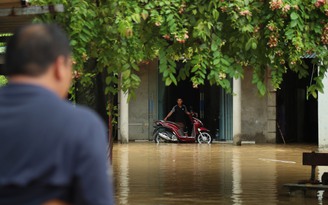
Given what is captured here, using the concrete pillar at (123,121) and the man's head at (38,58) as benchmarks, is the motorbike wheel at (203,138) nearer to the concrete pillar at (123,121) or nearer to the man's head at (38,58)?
the concrete pillar at (123,121)

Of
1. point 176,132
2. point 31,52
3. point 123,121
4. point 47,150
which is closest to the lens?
point 47,150

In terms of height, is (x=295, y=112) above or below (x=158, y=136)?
above

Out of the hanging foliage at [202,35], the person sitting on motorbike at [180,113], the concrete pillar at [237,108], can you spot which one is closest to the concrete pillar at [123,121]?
the person sitting on motorbike at [180,113]

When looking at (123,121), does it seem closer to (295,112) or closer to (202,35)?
(295,112)

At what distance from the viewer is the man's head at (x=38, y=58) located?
2.78 metres

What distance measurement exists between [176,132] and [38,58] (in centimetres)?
3335

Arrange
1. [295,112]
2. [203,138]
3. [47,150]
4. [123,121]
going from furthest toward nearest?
[295,112], [123,121], [203,138], [47,150]

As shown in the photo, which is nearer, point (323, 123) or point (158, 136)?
point (323, 123)

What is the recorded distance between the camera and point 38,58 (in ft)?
9.11

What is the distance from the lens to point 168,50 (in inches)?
486

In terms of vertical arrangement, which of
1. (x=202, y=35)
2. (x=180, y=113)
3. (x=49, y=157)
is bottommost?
(x=49, y=157)

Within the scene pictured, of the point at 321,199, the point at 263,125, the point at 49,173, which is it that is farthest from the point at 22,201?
the point at 263,125

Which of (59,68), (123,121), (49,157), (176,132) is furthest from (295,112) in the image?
(49,157)

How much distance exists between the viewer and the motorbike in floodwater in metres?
35.8
